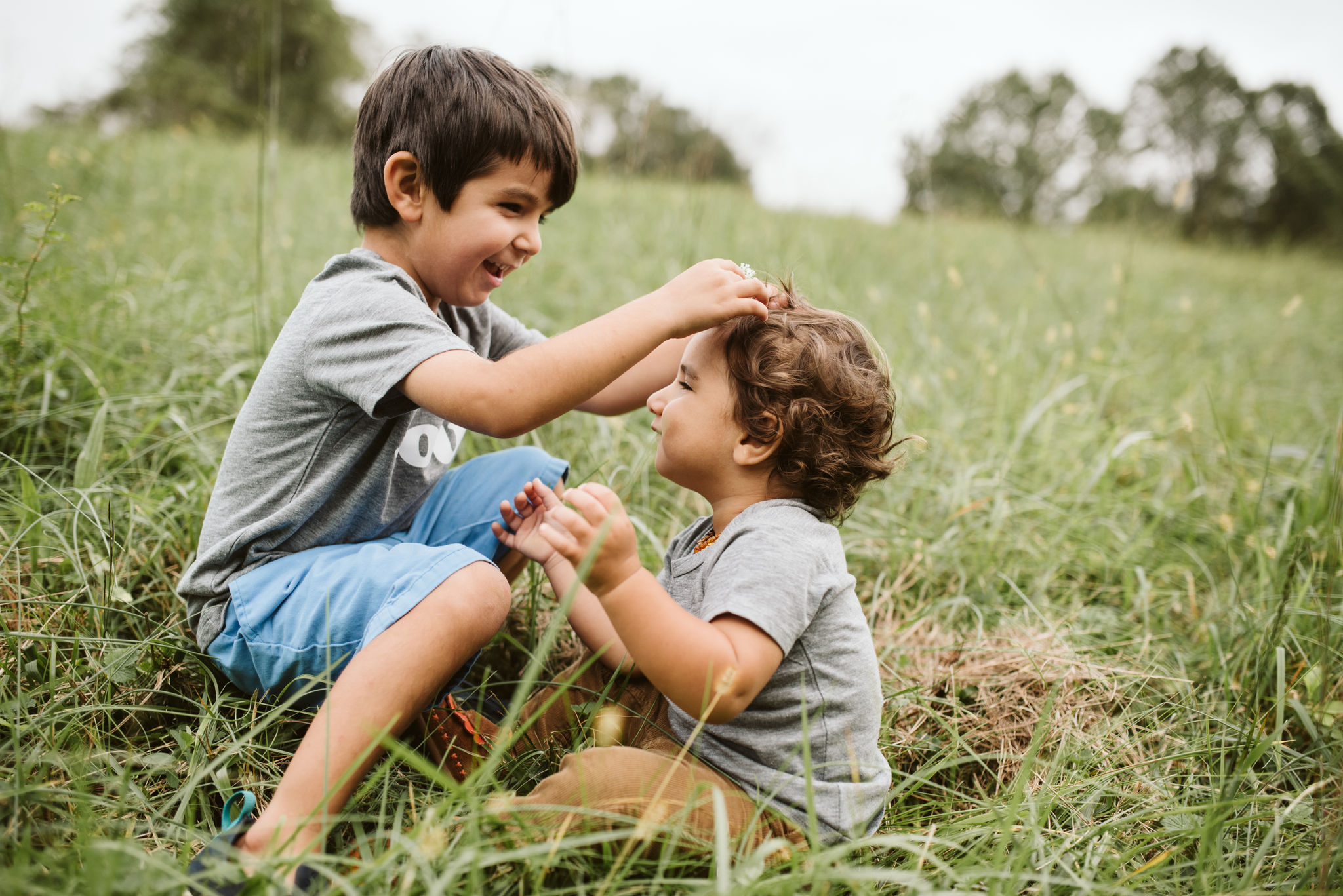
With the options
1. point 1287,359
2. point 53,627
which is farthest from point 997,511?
point 1287,359

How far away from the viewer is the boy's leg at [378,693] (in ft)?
3.33

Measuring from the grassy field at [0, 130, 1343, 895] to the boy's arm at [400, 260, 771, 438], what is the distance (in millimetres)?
389

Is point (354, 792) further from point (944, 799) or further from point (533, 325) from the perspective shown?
point (533, 325)

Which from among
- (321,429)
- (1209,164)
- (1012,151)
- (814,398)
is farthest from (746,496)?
(1012,151)

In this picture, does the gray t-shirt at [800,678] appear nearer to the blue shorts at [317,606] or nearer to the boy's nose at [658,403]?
the boy's nose at [658,403]

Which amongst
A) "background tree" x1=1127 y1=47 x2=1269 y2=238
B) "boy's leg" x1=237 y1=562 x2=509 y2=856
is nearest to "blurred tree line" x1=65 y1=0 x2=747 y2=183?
"boy's leg" x1=237 y1=562 x2=509 y2=856

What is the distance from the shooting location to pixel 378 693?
3.54ft

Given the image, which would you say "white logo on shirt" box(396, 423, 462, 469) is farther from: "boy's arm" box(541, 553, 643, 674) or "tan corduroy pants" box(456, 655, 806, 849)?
"tan corduroy pants" box(456, 655, 806, 849)

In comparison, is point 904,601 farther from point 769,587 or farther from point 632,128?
point 632,128

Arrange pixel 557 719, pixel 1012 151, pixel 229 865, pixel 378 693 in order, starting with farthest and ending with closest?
pixel 1012 151
pixel 557 719
pixel 378 693
pixel 229 865

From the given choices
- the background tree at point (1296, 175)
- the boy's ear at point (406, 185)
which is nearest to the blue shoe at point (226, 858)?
the boy's ear at point (406, 185)

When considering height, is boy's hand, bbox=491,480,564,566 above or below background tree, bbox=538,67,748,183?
below

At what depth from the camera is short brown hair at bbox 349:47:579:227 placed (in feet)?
4.23

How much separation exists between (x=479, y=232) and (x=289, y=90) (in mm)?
10978
